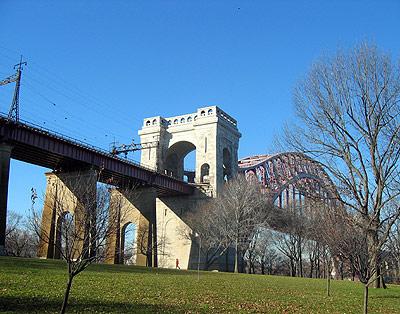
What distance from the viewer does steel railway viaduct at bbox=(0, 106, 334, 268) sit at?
43.2 m

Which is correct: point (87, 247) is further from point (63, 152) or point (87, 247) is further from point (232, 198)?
point (232, 198)

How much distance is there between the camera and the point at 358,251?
12.9 m

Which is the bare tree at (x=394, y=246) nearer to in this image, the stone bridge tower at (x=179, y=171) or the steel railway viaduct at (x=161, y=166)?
the steel railway viaduct at (x=161, y=166)

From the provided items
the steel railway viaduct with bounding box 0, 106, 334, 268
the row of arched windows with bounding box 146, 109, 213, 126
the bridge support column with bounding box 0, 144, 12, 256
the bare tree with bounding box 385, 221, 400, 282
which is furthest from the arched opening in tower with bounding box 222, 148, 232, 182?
the bridge support column with bounding box 0, 144, 12, 256

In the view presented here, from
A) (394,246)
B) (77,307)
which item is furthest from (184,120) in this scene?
(77,307)

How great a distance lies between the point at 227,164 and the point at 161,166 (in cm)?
1176

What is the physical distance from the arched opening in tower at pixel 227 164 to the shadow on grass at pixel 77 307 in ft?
209

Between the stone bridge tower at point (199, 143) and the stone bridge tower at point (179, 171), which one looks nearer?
the stone bridge tower at point (179, 171)

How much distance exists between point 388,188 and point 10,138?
32.5 metres

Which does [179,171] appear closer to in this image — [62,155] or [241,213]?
[241,213]

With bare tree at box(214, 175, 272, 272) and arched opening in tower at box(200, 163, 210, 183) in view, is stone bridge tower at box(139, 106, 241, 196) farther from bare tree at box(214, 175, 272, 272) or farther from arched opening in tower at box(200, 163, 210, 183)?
bare tree at box(214, 175, 272, 272)

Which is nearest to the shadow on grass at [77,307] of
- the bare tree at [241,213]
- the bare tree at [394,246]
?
the bare tree at [394,246]

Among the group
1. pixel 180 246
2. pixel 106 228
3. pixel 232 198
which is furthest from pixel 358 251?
pixel 180 246

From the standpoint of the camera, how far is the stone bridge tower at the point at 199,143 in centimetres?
7100
